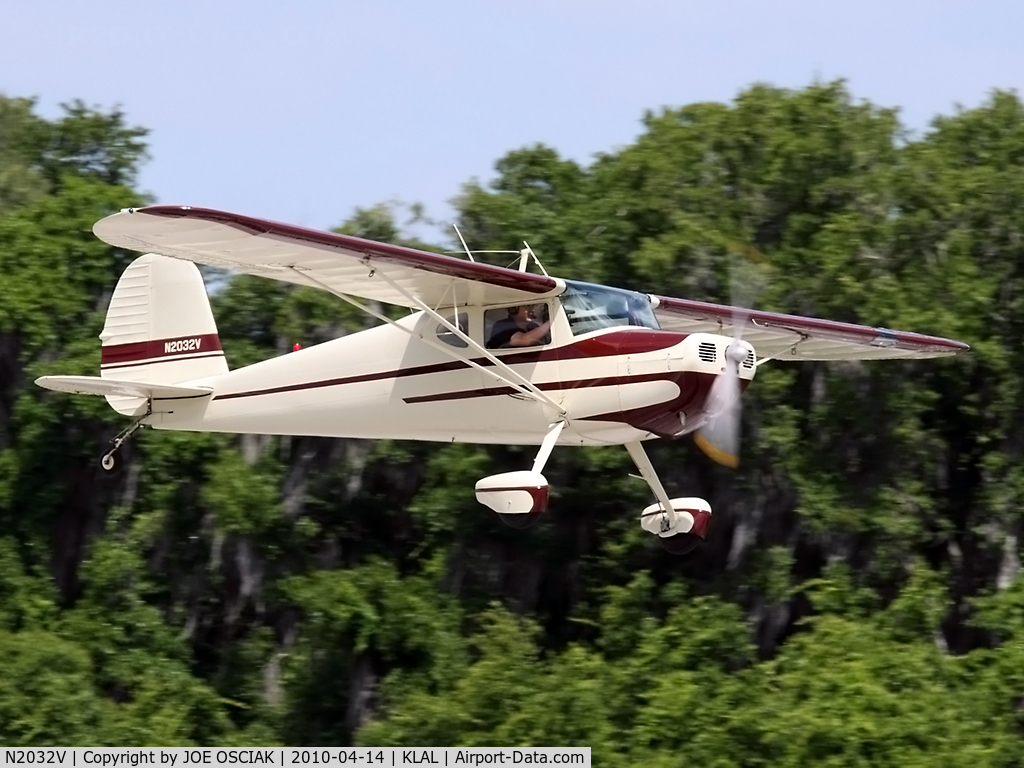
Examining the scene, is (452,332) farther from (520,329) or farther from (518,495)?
(518,495)

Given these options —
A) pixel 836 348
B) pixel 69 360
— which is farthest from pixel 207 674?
pixel 836 348

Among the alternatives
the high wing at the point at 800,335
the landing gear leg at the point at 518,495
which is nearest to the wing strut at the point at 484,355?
the landing gear leg at the point at 518,495

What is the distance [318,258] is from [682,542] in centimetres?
425

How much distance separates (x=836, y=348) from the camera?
69.5 ft

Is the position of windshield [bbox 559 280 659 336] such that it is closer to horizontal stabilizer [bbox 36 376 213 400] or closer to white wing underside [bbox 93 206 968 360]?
white wing underside [bbox 93 206 968 360]

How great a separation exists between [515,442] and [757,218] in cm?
994

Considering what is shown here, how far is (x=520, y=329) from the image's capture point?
17719mm

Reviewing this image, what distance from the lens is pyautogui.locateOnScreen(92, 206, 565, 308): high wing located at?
51.8 feet

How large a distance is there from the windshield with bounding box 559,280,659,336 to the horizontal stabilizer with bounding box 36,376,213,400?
412cm

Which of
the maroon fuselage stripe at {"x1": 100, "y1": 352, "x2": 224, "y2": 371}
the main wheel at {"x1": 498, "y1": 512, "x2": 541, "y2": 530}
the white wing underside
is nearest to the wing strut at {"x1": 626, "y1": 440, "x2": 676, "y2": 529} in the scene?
the white wing underside

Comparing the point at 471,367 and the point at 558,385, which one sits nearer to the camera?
the point at 558,385

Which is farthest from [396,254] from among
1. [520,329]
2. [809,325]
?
[809,325]
